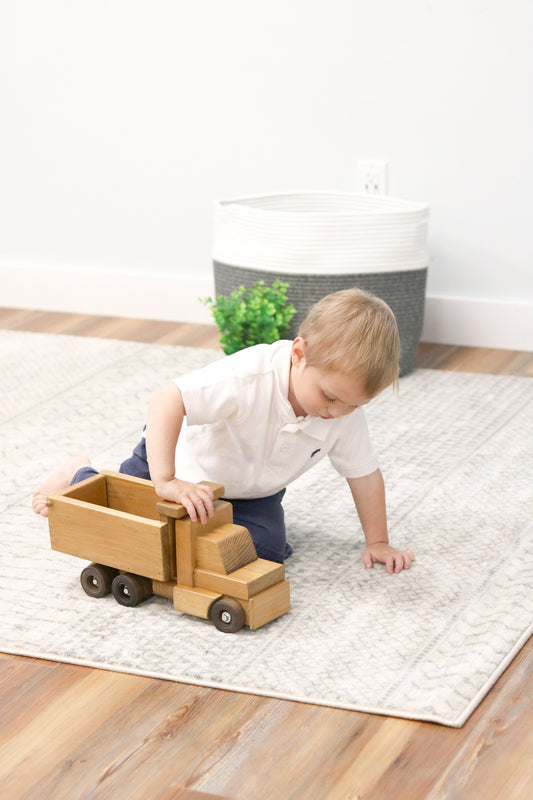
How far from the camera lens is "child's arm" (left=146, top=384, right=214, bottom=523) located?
3.99ft

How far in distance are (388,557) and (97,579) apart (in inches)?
14.7

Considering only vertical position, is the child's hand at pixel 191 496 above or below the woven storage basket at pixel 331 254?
below

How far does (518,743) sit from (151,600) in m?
0.48

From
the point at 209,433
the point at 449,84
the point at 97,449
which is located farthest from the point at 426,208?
the point at 209,433

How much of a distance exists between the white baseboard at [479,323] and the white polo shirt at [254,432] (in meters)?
1.08

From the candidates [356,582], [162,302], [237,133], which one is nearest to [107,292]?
[162,302]

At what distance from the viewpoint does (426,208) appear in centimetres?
210

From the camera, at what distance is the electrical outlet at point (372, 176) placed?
7.70ft

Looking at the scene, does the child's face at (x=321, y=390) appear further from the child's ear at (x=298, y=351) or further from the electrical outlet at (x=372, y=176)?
the electrical outlet at (x=372, y=176)

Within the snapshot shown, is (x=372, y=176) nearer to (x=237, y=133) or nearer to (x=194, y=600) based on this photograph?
(x=237, y=133)

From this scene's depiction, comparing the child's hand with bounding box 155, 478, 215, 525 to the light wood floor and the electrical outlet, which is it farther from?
the electrical outlet

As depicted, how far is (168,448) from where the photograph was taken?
123 cm

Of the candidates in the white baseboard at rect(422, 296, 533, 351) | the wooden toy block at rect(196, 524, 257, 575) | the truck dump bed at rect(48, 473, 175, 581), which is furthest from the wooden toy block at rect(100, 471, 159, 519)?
the white baseboard at rect(422, 296, 533, 351)

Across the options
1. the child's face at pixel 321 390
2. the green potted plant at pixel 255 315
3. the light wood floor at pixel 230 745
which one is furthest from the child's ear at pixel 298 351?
the green potted plant at pixel 255 315
